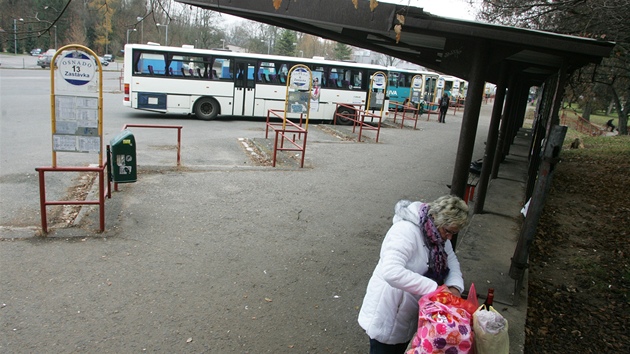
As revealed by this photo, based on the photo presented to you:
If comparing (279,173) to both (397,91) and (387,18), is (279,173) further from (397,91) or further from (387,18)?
(397,91)

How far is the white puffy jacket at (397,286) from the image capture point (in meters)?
2.72

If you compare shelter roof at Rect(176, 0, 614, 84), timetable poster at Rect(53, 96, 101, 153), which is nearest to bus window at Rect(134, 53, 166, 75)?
timetable poster at Rect(53, 96, 101, 153)

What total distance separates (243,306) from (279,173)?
5.81 metres

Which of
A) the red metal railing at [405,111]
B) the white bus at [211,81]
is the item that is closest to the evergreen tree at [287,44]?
the red metal railing at [405,111]

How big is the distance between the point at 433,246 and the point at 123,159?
5766 mm

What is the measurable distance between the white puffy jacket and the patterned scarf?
32 mm


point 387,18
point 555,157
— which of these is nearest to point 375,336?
point 555,157

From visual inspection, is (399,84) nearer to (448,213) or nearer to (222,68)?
(222,68)

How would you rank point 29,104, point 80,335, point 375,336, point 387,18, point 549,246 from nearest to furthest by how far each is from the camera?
point 375,336 → point 80,335 → point 387,18 → point 549,246 → point 29,104

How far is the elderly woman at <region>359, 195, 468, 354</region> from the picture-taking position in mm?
2775

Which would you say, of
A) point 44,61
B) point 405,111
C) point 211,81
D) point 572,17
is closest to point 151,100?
point 211,81

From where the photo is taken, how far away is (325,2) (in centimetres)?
442

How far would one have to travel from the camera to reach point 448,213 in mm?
2850

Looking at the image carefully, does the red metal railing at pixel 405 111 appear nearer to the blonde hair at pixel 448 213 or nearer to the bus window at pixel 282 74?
the bus window at pixel 282 74
